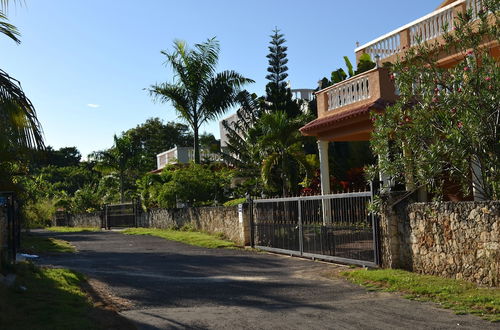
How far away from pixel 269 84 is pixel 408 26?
50.8 ft

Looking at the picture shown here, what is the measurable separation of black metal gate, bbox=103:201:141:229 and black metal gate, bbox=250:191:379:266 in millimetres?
19074

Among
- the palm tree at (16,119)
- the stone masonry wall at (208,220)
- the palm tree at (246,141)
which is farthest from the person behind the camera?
the palm tree at (246,141)

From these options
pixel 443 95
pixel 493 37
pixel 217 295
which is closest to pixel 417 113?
pixel 443 95

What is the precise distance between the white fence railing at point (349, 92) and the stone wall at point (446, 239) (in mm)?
5282

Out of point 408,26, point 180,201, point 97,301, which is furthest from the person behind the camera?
point 180,201

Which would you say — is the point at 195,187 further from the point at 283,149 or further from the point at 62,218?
the point at 62,218

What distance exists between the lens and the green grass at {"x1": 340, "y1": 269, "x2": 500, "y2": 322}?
813cm

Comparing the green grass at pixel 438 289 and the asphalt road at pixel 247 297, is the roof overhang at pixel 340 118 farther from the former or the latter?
the green grass at pixel 438 289

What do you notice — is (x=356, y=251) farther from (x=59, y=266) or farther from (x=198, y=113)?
(x=198, y=113)

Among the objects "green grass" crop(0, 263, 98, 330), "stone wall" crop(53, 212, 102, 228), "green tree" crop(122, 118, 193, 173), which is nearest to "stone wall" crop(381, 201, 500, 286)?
"green grass" crop(0, 263, 98, 330)

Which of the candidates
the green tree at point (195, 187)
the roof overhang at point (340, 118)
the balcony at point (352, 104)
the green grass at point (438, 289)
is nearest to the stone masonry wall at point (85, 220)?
the green tree at point (195, 187)

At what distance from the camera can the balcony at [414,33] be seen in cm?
1481

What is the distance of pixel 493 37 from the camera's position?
34.0 feet

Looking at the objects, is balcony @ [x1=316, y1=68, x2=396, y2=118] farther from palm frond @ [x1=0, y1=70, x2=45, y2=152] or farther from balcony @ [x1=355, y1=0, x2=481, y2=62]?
palm frond @ [x1=0, y1=70, x2=45, y2=152]
